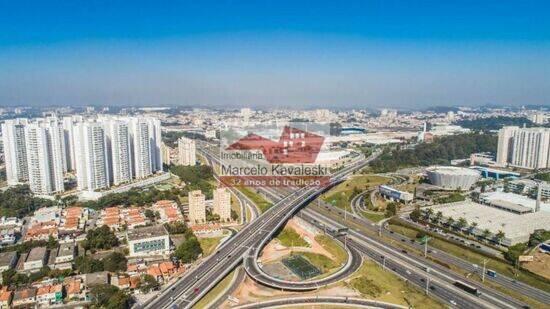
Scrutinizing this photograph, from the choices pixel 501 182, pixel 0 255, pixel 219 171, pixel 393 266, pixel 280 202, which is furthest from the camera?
pixel 219 171

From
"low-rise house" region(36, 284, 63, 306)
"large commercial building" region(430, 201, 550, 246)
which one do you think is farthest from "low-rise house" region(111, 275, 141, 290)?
"large commercial building" region(430, 201, 550, 246)

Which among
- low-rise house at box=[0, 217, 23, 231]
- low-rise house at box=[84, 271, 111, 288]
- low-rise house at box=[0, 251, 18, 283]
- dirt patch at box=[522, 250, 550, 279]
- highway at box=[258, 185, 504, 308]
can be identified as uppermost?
dirt patch at box=[522, 250, 550, 279]

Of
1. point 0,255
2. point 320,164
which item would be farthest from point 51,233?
point 320,164

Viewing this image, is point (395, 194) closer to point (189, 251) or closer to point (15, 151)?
point (189, 251)

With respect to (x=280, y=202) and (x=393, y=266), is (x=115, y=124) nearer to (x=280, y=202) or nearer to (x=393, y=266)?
(x=280, y=202)

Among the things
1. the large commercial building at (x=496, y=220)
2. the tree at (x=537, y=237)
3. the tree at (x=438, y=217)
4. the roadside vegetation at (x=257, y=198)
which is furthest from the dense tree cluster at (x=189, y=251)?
the tree at (x=537, y=237)

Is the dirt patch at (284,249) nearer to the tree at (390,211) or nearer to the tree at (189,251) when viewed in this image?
the tree at (189,251)

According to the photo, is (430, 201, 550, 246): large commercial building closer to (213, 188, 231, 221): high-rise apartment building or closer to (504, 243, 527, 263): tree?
(504, 243, 527, 263): tree
